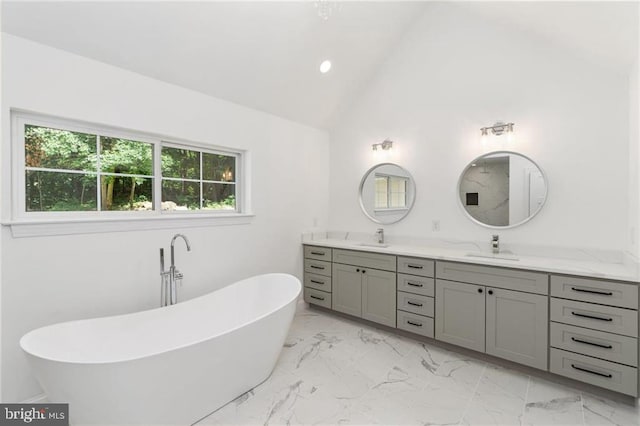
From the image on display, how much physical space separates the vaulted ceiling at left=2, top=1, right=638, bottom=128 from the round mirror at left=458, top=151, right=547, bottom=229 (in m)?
0.95

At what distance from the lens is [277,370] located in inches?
95.3

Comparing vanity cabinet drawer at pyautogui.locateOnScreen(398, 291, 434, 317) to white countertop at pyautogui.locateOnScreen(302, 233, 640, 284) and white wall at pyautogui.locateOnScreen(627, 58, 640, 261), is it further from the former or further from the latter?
white wall at pyautogui.locateOnScreen(627, 58, 640, 261)

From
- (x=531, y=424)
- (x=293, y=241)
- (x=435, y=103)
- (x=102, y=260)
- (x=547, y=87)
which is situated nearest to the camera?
(x=531, y=424)

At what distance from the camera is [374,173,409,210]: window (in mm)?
3527

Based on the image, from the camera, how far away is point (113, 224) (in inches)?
88.6

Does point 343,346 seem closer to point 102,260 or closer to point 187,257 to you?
point 187,257

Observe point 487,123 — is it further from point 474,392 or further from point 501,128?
point 474,392

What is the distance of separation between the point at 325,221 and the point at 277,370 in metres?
2.13

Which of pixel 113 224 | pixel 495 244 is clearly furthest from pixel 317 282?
pixel 113 224

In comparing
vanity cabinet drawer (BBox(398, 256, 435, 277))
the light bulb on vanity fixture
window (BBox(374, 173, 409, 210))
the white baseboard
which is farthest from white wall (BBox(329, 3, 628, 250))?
the white baseboard

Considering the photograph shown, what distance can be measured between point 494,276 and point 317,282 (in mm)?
1921

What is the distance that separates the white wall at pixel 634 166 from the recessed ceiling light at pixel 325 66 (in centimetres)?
242

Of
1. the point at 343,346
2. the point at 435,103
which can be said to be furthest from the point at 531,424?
the point at 435,103

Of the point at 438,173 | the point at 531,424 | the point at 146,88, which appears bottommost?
→ the point at 531,424
